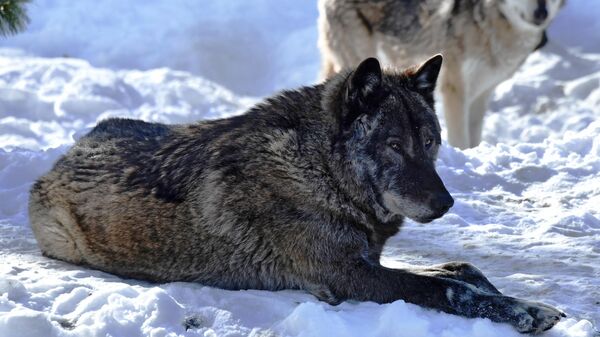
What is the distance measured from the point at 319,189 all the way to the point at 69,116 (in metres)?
6.33

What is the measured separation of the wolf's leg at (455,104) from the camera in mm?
8945

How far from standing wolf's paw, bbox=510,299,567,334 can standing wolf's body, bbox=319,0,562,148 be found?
548 cm

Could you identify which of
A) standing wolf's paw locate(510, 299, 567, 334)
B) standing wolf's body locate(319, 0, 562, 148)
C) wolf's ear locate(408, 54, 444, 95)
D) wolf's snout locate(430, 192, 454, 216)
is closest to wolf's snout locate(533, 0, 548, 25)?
standing wolf's body locate(319, 0, 562, 148)

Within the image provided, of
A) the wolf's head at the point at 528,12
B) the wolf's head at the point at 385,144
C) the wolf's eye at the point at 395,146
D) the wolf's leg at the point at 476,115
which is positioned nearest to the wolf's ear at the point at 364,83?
the wolf's head at the point at 385,144

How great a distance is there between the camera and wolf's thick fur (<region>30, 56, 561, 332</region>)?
3896 millimetres

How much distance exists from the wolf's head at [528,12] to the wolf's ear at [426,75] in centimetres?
479

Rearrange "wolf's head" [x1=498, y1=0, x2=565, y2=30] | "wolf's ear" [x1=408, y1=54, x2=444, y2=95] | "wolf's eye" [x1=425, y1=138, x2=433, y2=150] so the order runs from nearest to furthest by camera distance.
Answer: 1. "wolf's eye" [x1=425, y1=138, x2=433, y2=150]
2. "wolf's ear" [x1=408, y1=54, x2=444, y2=95]
3. "wolf's head" [x1=498, y1=0, x2=565, y2=30]

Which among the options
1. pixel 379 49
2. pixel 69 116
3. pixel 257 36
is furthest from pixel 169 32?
pixel 379 49

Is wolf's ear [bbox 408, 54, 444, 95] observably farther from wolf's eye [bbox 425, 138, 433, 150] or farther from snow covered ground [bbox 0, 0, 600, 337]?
snow covered ground [bbox 0, 0, 600, 337]

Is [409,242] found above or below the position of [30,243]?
above

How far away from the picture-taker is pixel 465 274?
13.2 feet

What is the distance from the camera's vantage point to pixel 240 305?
3729mm

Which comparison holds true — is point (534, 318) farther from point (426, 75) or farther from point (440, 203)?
point (426, 75)

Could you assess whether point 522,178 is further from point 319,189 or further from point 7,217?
point 7,217
